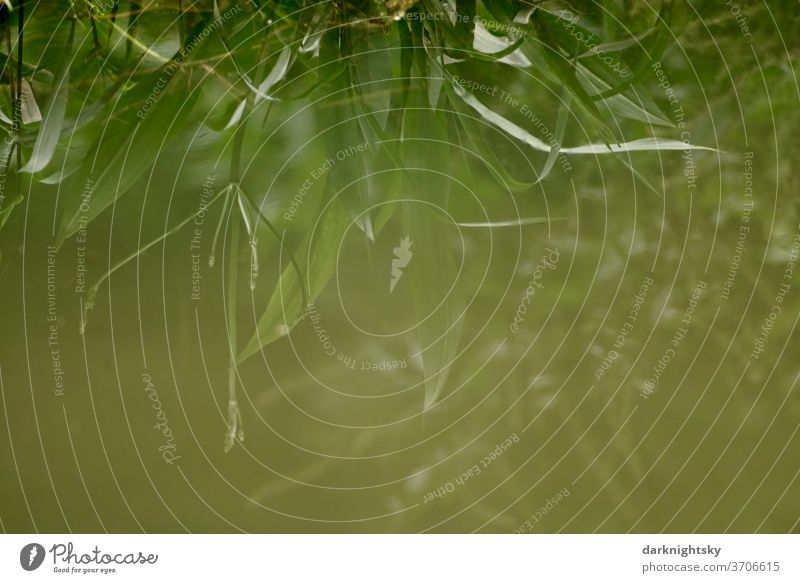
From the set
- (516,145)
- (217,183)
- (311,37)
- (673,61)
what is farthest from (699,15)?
(217,183)

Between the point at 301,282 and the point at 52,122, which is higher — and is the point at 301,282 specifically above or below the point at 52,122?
below

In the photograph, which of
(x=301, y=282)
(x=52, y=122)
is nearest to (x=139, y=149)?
A: (x=52, y=122)

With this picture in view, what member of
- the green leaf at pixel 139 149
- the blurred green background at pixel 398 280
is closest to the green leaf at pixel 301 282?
the blurred green background at pixel 398 280

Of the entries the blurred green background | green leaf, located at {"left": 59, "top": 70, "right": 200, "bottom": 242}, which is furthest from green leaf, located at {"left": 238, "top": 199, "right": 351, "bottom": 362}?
green leaf, located at {"left": 59, "top": 70, "right": 200, "bottom": 242}

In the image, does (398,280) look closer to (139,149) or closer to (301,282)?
(301,282)

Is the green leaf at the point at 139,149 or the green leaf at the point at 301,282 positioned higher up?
the green leaf at the point at 139,149

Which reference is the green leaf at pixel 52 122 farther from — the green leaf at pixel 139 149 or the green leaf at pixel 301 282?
the green leaf at pixel 301 282

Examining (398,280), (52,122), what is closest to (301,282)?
(398,280)

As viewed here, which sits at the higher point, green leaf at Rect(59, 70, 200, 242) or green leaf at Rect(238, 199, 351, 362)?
green leaf at Rect(59, 70, 200, 242)

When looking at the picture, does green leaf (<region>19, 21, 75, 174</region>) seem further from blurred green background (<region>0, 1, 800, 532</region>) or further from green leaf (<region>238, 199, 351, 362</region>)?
green leaf (<region>238, 199, 351, 362</region>)

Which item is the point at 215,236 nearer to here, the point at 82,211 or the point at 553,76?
the point at 82,211

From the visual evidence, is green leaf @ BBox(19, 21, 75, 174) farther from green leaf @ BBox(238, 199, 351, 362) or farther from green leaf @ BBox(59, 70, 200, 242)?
green leaf @ BBox(238, 199, 351, 362)
